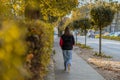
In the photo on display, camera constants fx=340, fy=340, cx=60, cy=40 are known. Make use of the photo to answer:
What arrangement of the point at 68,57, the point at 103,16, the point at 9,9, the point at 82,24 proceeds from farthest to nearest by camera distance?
the point at 82,24 → the point at 103,16 → the point at 68,57 → the point at 9,9

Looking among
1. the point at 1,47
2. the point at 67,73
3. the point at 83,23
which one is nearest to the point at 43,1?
the point at 67,73

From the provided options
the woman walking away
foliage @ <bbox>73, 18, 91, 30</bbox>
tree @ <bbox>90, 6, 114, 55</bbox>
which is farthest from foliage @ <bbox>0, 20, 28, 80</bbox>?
foliage @ <bbox>73, 18, 91, 30</bbox>

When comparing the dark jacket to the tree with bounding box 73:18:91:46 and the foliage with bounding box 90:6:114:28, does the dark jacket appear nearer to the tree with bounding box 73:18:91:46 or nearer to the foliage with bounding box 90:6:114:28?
the foliage with bounding box 90:6:114:28

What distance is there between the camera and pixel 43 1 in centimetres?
1517

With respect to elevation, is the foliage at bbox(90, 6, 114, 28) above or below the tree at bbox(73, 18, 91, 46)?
above

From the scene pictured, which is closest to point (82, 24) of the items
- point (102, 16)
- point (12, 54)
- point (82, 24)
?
point (82, 24)

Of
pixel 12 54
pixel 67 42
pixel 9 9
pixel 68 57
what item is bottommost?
pixel 68 57

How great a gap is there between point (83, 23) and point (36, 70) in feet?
98.4

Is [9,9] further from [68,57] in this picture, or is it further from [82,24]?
[82,24]

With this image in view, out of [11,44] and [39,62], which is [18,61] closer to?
[11,44]

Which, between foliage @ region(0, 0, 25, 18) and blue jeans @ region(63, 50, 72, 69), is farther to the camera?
blue jeans @ region(63, 50, 72, 69)

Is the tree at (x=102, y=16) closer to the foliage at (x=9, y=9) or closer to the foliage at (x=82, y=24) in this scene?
the foliage at (x=9, y=9)

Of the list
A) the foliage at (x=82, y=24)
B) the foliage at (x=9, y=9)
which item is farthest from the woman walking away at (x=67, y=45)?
the foliage at (x=82, y=24)

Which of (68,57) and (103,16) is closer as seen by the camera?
(68,57)
